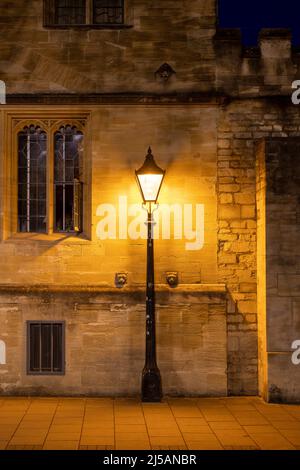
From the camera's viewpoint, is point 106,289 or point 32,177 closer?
point 106,289

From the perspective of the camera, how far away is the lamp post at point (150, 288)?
9.75 m

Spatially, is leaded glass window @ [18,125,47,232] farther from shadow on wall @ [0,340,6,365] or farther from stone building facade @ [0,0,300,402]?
shadow on wall @ [0,340,6,365]

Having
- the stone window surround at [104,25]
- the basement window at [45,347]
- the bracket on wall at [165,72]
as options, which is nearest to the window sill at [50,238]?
the basement window at [45,347]

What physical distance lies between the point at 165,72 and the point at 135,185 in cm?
211

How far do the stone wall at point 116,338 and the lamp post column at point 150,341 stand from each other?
46 centimetres

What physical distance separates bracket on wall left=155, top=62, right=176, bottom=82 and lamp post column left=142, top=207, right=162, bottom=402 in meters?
2.55

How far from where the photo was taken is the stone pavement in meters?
7.40

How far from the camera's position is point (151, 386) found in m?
9.74

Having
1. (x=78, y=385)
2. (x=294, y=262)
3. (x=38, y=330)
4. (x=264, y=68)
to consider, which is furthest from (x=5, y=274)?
(x=264, y=68)

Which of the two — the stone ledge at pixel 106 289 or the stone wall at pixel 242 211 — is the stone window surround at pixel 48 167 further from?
the stone wall at pixel 242 211

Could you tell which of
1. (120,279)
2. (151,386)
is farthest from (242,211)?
(151,386)

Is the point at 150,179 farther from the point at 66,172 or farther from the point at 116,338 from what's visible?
the point at 116,338

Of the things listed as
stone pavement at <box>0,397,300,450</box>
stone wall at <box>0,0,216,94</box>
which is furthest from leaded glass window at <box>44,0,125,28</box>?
stone pavement at <box>0,397,300,450</box>

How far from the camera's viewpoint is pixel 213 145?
10.6 metres
